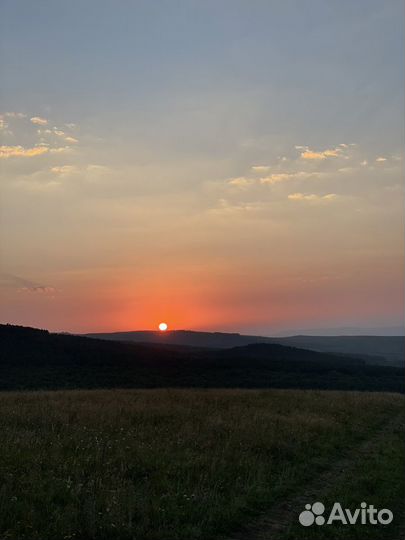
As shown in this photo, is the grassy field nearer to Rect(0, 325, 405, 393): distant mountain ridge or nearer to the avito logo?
the avito logo

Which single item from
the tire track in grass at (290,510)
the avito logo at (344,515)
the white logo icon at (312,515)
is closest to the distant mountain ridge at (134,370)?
the tire track in grass at (290,510)

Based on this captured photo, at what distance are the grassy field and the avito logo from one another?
204mm

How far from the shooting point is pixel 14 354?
183ft

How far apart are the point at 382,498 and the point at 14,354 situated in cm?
5330

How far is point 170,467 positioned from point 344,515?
355 cm

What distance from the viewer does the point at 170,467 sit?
993 centimetres

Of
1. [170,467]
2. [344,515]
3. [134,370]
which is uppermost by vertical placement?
[170,467]

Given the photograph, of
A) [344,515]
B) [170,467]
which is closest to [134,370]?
[170,467]

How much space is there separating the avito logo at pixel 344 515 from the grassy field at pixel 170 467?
0.20 m

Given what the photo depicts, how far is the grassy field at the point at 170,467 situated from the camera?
7293 millimetres

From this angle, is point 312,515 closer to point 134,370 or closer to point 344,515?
point 344,515

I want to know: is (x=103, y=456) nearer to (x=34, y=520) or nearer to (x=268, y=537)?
(x=34, y=520)

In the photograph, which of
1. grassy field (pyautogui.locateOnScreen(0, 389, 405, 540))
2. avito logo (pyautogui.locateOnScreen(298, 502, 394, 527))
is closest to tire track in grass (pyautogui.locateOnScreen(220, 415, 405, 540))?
grassy field (pyautogui.locateOnScreen(0, 389, 405, 540))

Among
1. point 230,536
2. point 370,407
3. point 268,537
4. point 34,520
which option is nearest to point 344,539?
point 268,537
